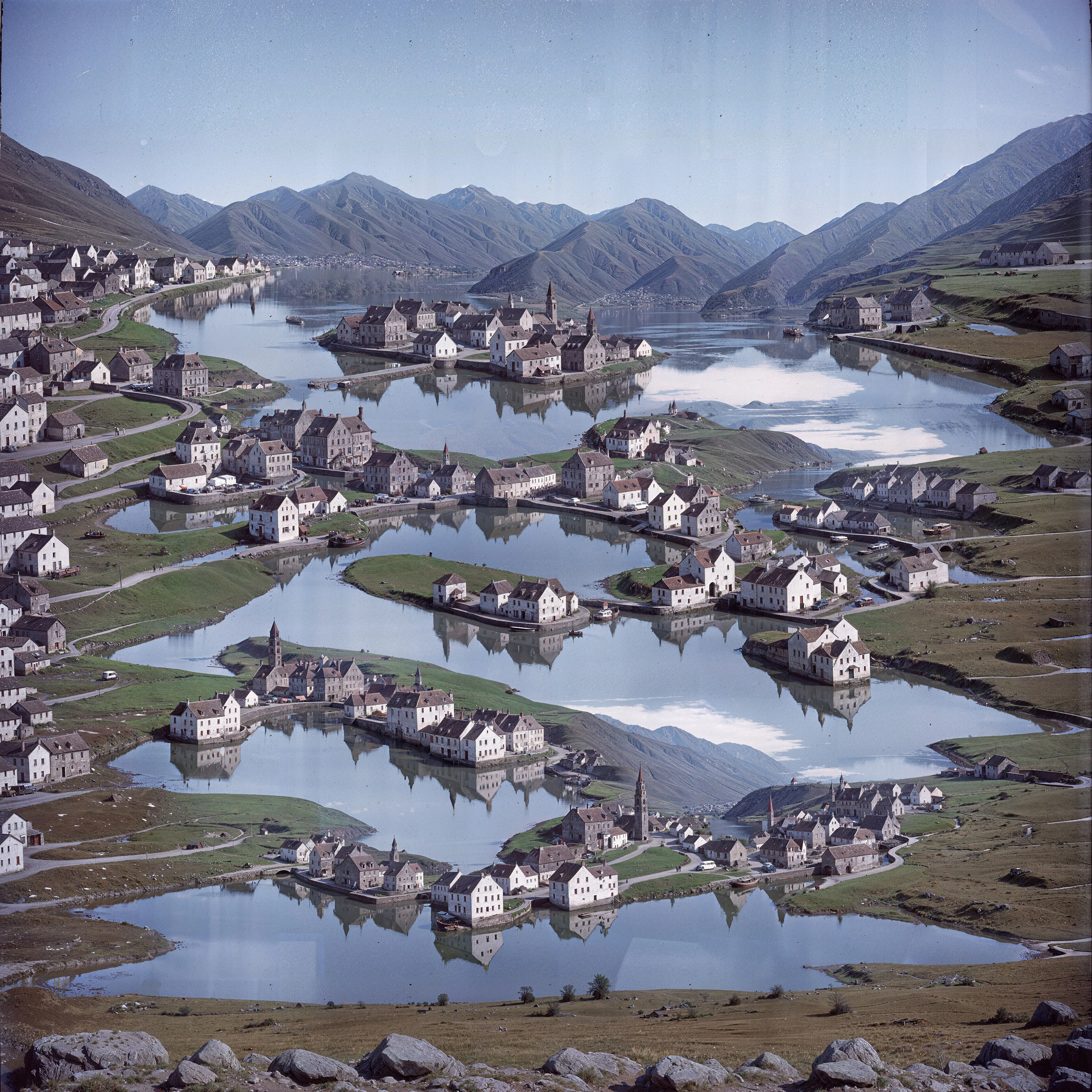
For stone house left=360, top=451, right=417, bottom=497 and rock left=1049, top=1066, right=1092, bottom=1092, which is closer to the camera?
rock left=1049, top=1066, right=1092, bottom=1092


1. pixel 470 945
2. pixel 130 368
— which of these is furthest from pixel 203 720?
pixel 130 368

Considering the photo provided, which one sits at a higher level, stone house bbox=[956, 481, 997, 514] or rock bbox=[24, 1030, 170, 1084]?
stone house bbox=[956, 481, 997, 514]

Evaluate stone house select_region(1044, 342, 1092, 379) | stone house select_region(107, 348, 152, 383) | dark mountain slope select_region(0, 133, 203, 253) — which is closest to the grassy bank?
stone house select_region(1044, 342, 1092, 379)

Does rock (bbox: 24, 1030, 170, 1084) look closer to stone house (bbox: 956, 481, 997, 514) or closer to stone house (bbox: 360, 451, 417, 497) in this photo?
stone house (bbox: 956, 481, 997, 514)

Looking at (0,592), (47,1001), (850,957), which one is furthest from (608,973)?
(0,592)

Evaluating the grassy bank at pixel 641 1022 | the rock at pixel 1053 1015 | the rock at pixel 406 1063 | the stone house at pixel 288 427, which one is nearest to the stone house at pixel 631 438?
the stone house at pixel 288 427

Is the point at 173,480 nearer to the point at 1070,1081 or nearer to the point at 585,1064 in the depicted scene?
the point at 585,1064
